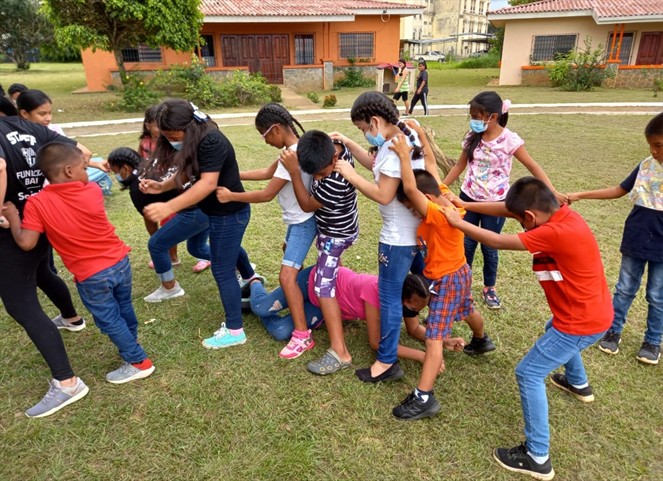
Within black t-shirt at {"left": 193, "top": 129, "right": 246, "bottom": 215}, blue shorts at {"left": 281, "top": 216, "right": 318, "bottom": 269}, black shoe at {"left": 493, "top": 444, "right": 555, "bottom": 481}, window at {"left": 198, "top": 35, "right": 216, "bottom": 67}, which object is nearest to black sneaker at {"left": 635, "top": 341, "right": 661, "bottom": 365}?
black shoe at {"left": 493, "top": 444, "right": 555, "bottom": 481}

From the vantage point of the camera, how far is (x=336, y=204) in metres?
2.79

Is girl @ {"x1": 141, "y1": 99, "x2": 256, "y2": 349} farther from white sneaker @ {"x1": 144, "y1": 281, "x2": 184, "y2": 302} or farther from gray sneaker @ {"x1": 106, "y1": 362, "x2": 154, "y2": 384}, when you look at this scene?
white sneaker @ {"x1": 144, "y1": 281, "x2": 184, "y2": 302}

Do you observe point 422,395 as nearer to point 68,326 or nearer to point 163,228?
point 163,228

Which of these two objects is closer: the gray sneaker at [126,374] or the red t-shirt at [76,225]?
the red t-shirt at [76,225]

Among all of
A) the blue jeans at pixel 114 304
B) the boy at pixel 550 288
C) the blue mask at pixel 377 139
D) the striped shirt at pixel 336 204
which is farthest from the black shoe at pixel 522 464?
the blue jeans at pixel 114 304

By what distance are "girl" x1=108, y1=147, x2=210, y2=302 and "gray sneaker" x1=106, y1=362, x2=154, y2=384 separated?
0.97m

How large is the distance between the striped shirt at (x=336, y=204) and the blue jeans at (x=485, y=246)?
3.54 ft

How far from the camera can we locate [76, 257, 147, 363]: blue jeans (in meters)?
2.61

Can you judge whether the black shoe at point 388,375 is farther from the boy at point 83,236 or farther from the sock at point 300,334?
the boy at point 83,236

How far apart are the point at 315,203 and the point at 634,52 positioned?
24212mm

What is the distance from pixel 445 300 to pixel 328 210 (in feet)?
2.90

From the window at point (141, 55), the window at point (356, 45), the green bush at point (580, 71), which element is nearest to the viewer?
the green bush at point (580, 71)

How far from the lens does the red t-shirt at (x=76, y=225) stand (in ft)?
7.86

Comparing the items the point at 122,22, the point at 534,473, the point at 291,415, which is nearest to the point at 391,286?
the point at 291,415
